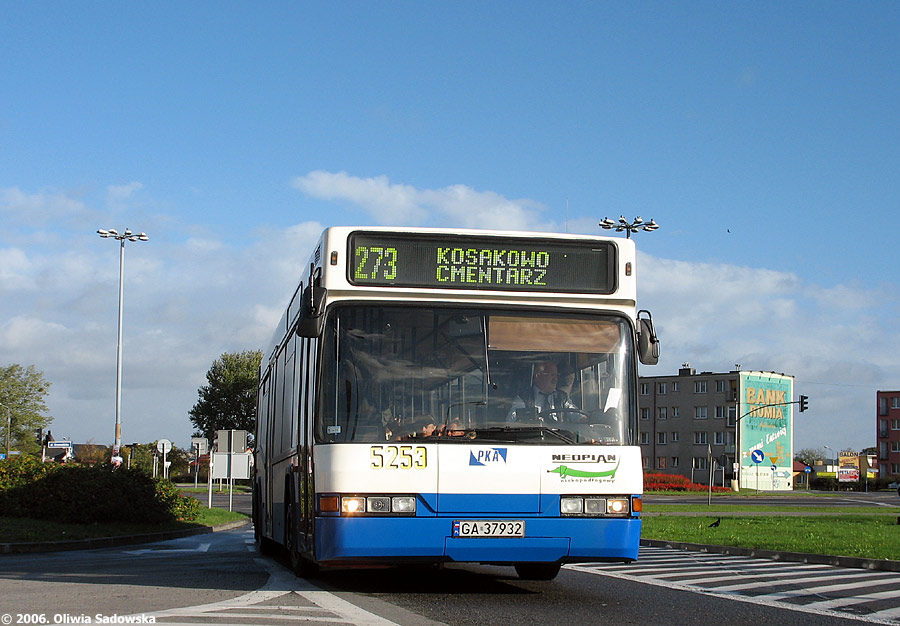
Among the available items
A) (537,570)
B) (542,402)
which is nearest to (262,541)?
(537,570)

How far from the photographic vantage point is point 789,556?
17.8 meters

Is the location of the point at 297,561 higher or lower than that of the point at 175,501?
higher

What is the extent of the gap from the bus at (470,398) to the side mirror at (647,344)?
1 centimetres

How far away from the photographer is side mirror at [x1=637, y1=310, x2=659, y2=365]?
1020 cm

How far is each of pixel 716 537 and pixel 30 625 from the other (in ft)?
55.8

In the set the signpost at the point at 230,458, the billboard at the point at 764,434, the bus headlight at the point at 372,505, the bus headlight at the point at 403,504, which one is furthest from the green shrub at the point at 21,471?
the billboard at the point at 764,434

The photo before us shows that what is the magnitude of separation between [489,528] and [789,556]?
32.9 ft

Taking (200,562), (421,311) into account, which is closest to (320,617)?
(421,311)

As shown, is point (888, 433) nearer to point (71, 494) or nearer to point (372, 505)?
point (71, 494)

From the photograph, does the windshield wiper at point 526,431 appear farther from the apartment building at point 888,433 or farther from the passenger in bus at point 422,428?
the apartment building at point 888,433

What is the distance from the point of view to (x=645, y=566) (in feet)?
51.3

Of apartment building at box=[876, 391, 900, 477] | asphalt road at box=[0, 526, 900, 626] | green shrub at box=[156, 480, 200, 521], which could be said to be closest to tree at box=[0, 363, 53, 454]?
green shrub at box=[156, 480, 200, 521]

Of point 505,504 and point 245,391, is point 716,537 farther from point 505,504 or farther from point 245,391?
point 245,391

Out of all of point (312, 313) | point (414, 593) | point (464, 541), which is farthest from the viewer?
point (414, 593)
